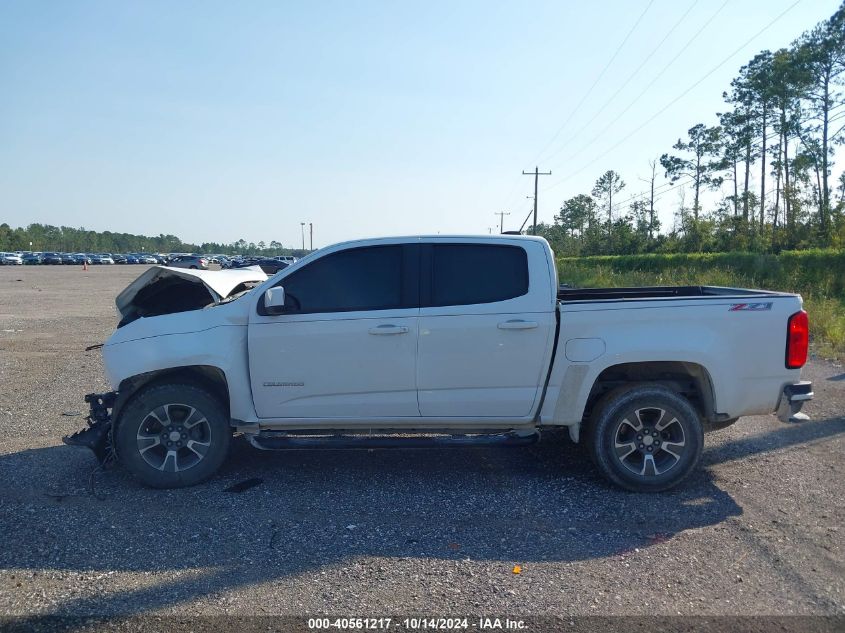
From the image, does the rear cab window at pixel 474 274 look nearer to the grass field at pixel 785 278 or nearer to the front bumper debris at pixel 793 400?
the front bumper debris at pixel 793 400

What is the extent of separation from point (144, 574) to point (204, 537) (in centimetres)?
56

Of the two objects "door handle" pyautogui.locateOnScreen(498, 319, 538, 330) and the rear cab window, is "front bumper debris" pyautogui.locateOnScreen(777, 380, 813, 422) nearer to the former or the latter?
"door handle" pyautogui.locateOnScreen(498, 319, 538, 330)

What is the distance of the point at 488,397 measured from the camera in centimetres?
562

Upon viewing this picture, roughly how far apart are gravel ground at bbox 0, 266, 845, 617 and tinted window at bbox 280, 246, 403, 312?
1503 millimetres

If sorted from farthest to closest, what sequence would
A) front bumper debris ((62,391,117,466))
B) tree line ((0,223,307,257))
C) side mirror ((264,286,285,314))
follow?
tree line ((0,223,307,257)), front bumper debris ((62,391,117,466)), side mirror ((264,286,285,314))

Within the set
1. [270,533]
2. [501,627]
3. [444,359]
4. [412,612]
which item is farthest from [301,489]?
[501,627]

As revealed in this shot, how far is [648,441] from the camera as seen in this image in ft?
18.4

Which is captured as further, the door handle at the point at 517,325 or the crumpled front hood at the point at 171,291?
the crumpled front hood at the point at 171,291

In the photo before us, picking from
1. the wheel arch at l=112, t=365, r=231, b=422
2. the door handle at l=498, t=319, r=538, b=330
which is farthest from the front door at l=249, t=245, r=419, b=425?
the door handle at l=498, t=319, r=538, b=330

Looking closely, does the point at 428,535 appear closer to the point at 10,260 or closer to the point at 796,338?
the point at 796,338

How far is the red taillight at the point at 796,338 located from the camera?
18.1ft

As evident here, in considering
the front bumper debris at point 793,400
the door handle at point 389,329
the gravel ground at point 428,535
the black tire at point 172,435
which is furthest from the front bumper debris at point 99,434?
the front bumper debris at point 793,400

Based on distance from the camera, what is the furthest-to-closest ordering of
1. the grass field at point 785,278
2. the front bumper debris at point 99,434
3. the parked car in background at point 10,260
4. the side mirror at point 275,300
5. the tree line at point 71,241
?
the tree line at point 71,241
the parked car in background at point 10,260
the grass field at point 785,278
the front bumper debris at point 99,434
the side mirror at point 275,300

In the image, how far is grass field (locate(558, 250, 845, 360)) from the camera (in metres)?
14.1
